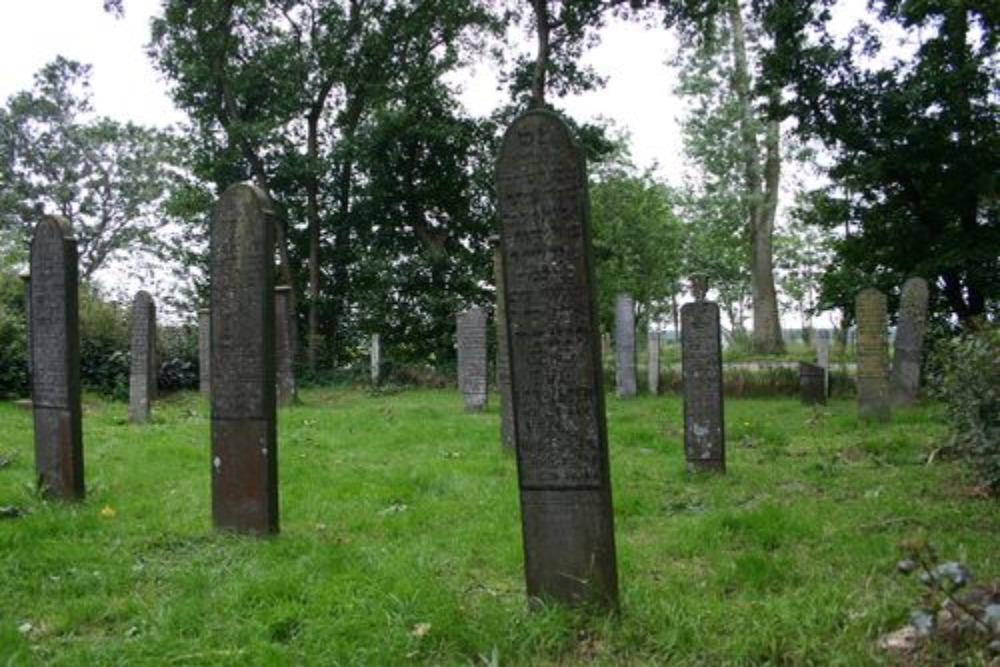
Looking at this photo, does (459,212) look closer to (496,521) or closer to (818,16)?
(818,16)

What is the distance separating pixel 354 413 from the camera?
51.8 feet

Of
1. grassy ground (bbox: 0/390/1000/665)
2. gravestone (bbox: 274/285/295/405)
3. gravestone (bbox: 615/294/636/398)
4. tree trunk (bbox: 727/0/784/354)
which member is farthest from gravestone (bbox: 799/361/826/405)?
tree trunk (bbox: 727/0/784/354)

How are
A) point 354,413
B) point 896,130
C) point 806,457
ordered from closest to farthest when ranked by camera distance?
point 806,457 < point 354,413 < point 896,130

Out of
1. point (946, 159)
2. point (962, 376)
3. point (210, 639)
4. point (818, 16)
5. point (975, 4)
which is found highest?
point (818, 16)

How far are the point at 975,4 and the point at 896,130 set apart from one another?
4.89m

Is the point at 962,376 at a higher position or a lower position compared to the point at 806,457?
higher

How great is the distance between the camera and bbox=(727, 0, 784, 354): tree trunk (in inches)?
1172

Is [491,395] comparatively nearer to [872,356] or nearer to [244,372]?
[872,356]

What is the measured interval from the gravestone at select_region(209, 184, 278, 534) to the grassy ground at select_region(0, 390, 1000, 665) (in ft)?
1.02

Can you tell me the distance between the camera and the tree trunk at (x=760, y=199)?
2978 cm

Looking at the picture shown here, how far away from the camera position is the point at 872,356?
13.5 m

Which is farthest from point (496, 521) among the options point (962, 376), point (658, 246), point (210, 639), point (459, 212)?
point (658, 246)

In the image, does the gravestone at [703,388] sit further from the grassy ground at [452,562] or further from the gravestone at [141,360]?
the gravestone at [141,360]

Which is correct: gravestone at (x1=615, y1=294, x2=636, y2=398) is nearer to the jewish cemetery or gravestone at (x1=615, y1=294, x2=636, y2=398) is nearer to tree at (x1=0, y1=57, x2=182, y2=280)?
the jewish cemetery
